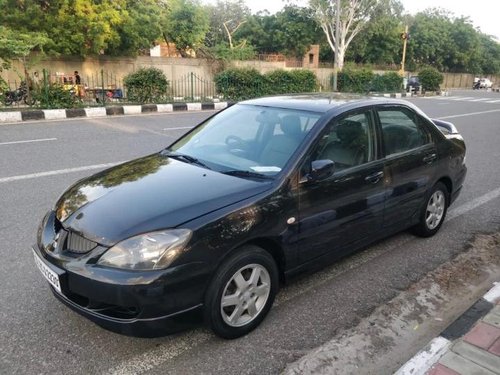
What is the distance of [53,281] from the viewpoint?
2695 millimetres

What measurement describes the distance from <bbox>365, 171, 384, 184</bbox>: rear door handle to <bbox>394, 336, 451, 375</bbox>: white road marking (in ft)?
4.32

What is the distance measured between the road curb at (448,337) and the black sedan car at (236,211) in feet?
3.08

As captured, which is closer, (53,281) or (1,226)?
(53,281)

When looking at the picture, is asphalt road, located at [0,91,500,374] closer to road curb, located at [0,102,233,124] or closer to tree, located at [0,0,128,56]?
road curb, located at [0,102,233,124]

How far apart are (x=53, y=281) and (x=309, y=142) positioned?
1937 mm

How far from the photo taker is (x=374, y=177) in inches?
147

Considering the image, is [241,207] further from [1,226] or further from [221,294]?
[1,226]

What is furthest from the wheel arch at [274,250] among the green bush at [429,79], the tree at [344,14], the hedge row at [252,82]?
the tree at [344,14]

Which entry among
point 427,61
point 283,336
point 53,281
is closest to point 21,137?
point 53,281

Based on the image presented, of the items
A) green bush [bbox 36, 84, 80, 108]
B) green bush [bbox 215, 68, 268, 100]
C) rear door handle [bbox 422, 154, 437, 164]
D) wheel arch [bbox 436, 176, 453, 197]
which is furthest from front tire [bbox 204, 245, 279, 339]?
green bush [bbox 215, 68, 268, 100]

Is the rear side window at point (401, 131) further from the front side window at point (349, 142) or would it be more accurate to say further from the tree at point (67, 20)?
the tree at point (67, 20)

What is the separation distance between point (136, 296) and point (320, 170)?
1.51m

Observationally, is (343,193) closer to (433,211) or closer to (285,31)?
(433,211)

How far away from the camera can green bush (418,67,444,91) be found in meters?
32.2
